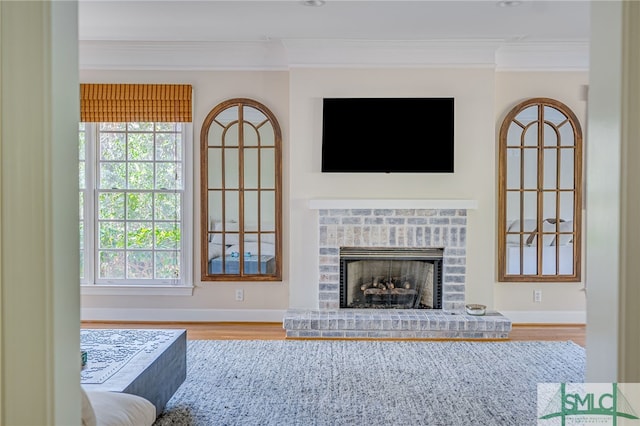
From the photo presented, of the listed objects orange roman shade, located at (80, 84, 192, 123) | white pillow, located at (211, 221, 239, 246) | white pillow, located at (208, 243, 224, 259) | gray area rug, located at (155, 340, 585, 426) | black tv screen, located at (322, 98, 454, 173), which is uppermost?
orange roman shade, located at (80, 84, 192, 123)

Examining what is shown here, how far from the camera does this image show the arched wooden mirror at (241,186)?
17.4 feet

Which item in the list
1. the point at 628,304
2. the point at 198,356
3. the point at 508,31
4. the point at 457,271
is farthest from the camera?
the point at 457,271

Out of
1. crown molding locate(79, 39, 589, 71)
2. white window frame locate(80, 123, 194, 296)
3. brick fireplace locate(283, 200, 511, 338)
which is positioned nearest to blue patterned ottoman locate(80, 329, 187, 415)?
brick fireplace locate(283, 200, 511, 338)

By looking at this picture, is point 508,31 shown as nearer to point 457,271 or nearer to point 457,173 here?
point 457,173

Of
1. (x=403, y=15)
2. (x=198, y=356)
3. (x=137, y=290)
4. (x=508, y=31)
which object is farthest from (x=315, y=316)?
(x=508, y=31)

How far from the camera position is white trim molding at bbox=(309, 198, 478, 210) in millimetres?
5082

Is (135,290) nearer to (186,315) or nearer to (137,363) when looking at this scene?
(186,315)

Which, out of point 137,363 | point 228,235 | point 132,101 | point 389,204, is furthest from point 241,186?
point 137,363

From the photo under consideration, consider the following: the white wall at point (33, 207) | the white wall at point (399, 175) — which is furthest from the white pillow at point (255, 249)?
the white wall at point (33, 207)

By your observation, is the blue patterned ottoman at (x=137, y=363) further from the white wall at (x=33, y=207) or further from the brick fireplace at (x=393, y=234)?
the brick fireplace at (x=393, y=234)

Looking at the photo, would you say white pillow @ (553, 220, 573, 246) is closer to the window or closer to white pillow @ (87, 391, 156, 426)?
the window

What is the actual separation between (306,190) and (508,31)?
2.34m

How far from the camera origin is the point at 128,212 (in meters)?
5.39

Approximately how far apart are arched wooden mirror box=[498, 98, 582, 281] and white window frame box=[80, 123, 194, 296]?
10.3 ft
